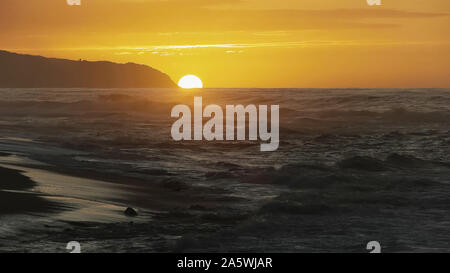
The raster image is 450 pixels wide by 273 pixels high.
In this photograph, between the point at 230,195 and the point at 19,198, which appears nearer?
the point at 19,198

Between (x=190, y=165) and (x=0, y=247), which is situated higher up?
(x=190, y=165)

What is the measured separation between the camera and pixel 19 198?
1189 centimetres

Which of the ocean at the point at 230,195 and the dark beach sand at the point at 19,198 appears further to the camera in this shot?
the dark beach sand at the point at 19,198

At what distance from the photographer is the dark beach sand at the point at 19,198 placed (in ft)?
36.3

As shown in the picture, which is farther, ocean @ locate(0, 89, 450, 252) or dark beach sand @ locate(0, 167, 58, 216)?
dark beach sand @ locate(0, 167, 58, 216)

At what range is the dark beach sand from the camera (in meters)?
11.1

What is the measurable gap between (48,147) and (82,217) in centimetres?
1358
